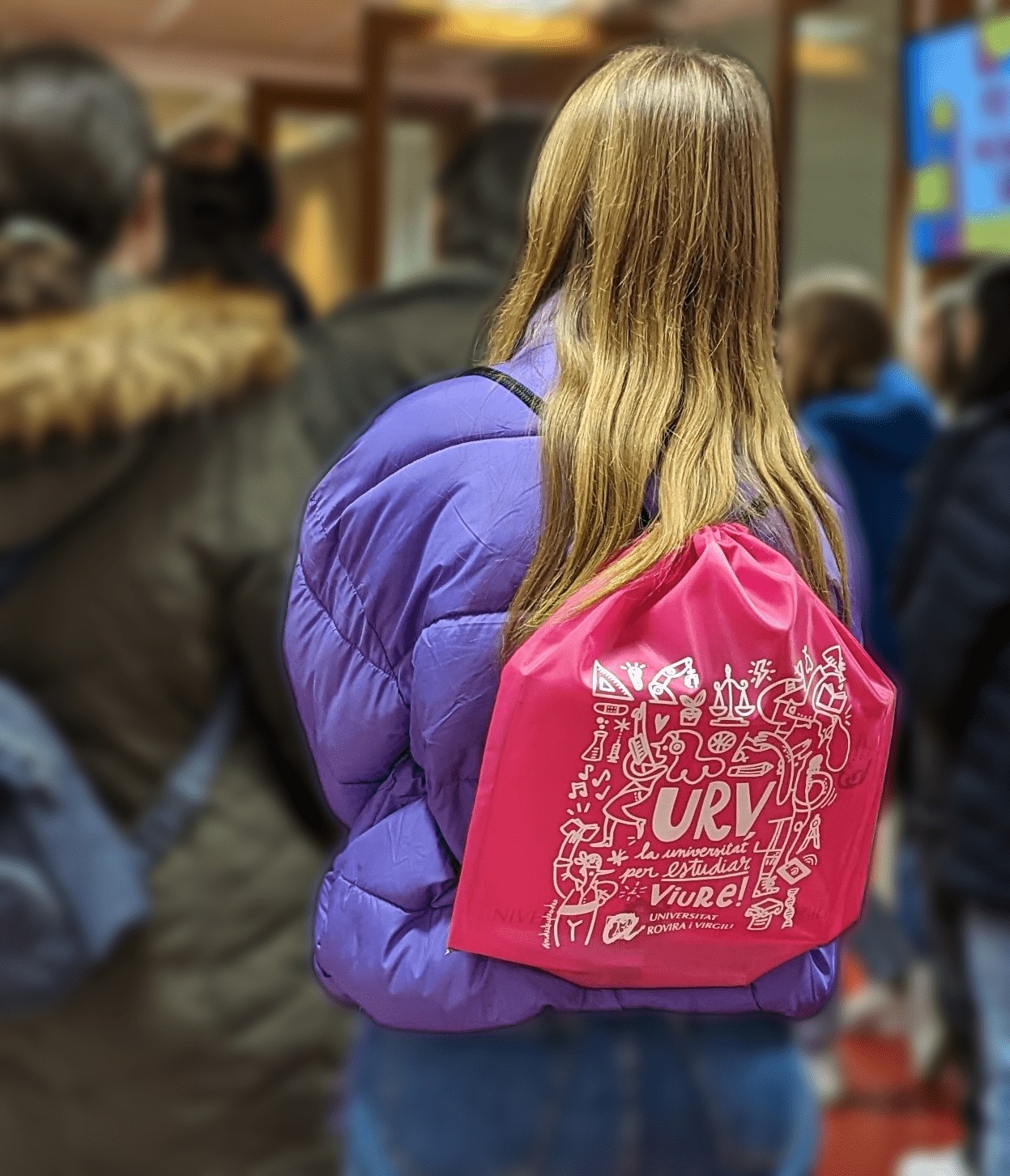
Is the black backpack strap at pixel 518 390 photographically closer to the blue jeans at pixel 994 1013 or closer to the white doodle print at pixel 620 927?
the white doodle print at pixel 620 927

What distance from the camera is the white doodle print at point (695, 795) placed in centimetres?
64

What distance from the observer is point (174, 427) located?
1.51 m

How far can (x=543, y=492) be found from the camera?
2.09 feet

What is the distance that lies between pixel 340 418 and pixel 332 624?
0.92m

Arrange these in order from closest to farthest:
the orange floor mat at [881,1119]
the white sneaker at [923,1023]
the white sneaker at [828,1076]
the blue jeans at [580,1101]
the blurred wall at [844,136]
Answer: the blue jeans at [580,1101] → the orange floor mat at [881,1119] → the white sneaker at [828,1076] → the white sneaker at [923,1023] → the blurred wall at [844,136]

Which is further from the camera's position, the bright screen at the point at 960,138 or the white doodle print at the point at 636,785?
the bright screen at the point at 960,138

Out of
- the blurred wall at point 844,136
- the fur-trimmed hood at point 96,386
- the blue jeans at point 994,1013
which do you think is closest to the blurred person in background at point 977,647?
the blue jeans at point 994,1013

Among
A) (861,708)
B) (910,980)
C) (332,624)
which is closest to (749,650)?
(861,708)

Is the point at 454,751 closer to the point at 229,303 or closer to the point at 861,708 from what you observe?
the point at 861,708

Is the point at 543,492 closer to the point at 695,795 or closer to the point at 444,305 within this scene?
the point at 695,795

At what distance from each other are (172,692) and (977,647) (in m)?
1.19

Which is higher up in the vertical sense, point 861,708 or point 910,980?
point 861,708

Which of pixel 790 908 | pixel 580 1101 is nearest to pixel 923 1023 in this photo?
pixel 580 1101

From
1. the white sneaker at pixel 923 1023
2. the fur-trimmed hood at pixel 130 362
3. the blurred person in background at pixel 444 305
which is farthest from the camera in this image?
the white sneaker at pixel 923 1023
